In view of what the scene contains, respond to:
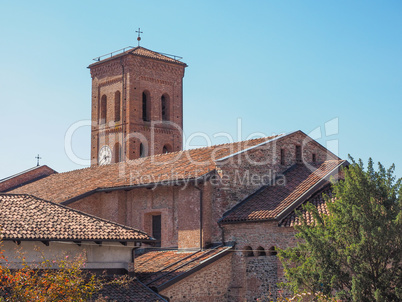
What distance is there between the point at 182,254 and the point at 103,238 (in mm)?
4551

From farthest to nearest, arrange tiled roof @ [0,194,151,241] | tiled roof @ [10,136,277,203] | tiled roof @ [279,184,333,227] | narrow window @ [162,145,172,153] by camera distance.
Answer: narrow window @ [162,145,172,153], tiled roof @ [10,136,277,203], tiled roof @ [279,184,333,227], tiled roof @ [0,194,151,241]

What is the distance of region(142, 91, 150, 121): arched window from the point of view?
42938 millimetres

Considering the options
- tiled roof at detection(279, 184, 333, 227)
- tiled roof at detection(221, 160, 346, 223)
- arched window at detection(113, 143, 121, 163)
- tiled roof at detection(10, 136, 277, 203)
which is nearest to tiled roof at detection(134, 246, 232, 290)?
tiled roof at detection(221, 160, 346, 223)

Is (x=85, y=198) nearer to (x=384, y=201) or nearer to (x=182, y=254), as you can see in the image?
(x=182, y=254)

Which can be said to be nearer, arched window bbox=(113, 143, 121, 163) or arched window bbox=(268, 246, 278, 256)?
arched window bbox=(268, 246, 278, 256)

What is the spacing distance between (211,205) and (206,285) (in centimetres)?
322

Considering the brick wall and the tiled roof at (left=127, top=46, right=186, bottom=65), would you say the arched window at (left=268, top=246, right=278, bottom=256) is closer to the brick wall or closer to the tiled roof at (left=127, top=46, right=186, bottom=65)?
the brick wall

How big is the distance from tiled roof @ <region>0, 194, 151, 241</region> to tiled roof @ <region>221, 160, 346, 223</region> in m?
4.23

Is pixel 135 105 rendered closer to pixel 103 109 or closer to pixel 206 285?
pixel 103 109

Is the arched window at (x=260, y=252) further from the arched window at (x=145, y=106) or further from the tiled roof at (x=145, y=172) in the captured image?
the arched window at (x=145, y=106)

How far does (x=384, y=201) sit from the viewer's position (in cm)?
1709

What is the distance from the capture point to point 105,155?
4350cm

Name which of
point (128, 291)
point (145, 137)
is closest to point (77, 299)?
point (128, 291)

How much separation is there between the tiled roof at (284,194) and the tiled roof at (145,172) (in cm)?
192
